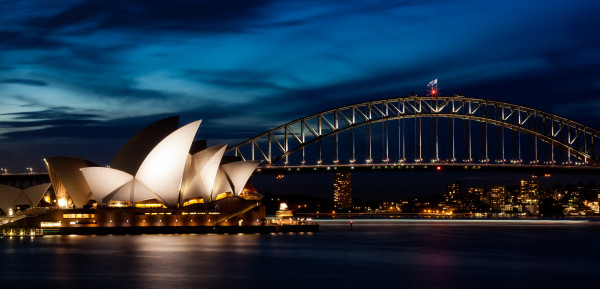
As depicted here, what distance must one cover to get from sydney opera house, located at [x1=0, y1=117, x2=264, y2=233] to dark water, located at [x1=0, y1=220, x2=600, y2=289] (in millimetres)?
8902

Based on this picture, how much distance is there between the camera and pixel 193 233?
67.4m

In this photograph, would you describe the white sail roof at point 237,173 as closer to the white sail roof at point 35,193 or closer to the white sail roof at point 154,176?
the white sail roof at point 154,176

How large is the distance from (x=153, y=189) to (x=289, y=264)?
2785 centimetres

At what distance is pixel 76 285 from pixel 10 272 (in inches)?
253

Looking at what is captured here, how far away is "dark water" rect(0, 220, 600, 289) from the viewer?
1252 inches

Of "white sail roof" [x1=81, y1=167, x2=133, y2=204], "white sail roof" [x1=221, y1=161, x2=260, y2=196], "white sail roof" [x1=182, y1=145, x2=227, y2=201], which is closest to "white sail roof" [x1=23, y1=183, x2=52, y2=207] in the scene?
"white sail roof" [x1=81, y1=167, x2=133, y2=204]

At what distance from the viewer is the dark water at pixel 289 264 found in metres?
31.8

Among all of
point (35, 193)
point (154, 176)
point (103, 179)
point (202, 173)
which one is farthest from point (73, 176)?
point (35, 193)

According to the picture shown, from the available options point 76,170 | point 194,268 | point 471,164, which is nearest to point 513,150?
point 471,164

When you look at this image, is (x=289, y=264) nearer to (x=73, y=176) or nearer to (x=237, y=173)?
(x=237, y=173)

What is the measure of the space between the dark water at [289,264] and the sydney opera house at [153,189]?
29.2 feet

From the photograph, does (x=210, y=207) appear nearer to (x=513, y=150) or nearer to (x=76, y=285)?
(x=76, y=285)

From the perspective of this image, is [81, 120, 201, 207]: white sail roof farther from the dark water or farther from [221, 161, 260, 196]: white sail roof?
the dark water

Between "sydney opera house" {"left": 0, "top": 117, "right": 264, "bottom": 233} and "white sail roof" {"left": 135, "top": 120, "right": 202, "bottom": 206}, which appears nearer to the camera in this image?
"white sail roof" {"left": 135, "top": 120, "right": 202, "bottom": 206}
